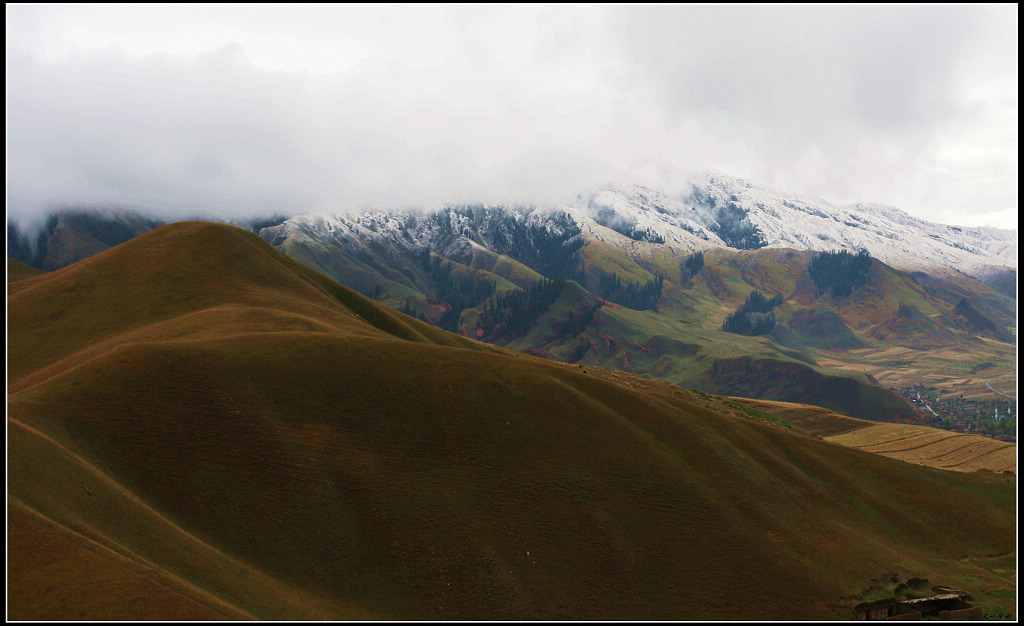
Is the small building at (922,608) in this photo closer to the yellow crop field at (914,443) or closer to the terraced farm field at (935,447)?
the terraced farm field at (935,447)

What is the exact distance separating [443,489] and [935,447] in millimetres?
134561

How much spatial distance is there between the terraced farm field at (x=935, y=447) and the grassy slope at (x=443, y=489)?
47.2 m

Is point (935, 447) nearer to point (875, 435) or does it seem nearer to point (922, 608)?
point (875, 435)

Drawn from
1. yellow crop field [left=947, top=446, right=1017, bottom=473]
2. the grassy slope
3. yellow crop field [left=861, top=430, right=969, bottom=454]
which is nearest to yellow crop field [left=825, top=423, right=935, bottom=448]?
yellow crop field [left=861, top=430, right=969, bottom=454]

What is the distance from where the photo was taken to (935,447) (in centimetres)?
15375

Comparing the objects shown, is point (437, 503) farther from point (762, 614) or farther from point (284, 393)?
point (762, 614)

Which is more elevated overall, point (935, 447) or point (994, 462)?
point (994, 462)

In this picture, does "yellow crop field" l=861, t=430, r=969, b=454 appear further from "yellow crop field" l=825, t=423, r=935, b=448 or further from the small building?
the small building

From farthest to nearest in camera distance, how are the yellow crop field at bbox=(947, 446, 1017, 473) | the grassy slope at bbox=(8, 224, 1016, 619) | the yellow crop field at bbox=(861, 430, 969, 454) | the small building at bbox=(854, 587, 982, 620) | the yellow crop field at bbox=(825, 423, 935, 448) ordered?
the yellow crop field at bbox=(825, 423, 935, 448) < the yellow crop field at bbox=(861, 430, 969, 454) < the yellow crop field at bbox=(947, 446, 1017, 473) < the small building at bbox=(854, 587, 982, 620) < the grassy slope at bbox=(8, 224, 1016, 619)

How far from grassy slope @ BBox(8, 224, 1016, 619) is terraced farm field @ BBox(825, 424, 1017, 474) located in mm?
47246

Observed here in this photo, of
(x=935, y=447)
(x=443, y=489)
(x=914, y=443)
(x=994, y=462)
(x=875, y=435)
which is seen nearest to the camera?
(x=443, y=489)

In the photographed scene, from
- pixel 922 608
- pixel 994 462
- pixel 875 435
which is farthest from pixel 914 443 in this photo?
pixel 922 608

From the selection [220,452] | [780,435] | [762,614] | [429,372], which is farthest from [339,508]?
[780,435]

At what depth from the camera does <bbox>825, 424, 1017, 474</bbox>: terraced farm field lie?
134 meters
